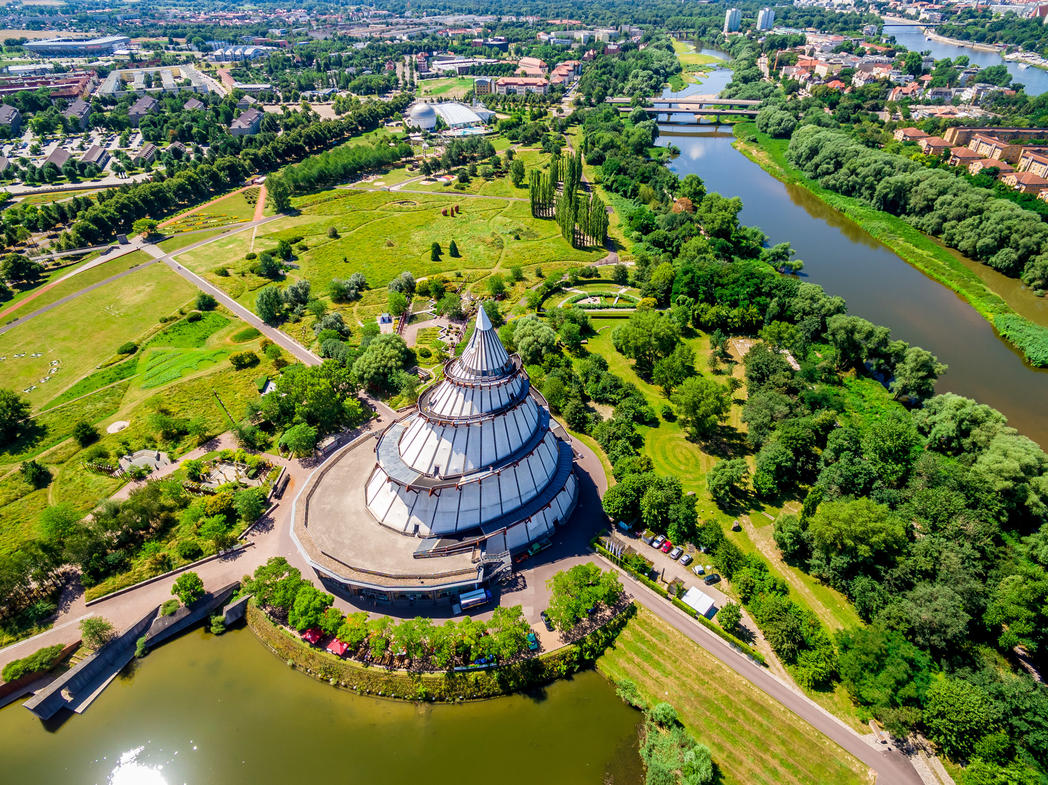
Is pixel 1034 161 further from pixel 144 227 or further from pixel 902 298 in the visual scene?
pixel 144 227

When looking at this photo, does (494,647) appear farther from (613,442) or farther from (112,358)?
(112,358)

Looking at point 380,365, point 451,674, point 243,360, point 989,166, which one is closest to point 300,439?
point 380,365

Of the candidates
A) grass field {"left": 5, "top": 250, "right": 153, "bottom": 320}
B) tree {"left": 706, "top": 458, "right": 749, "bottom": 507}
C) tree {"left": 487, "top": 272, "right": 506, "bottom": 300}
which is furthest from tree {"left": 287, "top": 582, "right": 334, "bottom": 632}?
grass field {"left": 5, "top": 250, "right": 153, "bottom": 320}

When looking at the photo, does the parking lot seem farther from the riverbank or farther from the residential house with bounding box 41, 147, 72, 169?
the residential house with bounding box 41, 147, 72, 169

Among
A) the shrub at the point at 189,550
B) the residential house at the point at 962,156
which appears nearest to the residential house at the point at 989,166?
the residential house at the point at 962,156

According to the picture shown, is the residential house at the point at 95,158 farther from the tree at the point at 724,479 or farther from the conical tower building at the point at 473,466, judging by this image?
the tree at the point at 724,479
